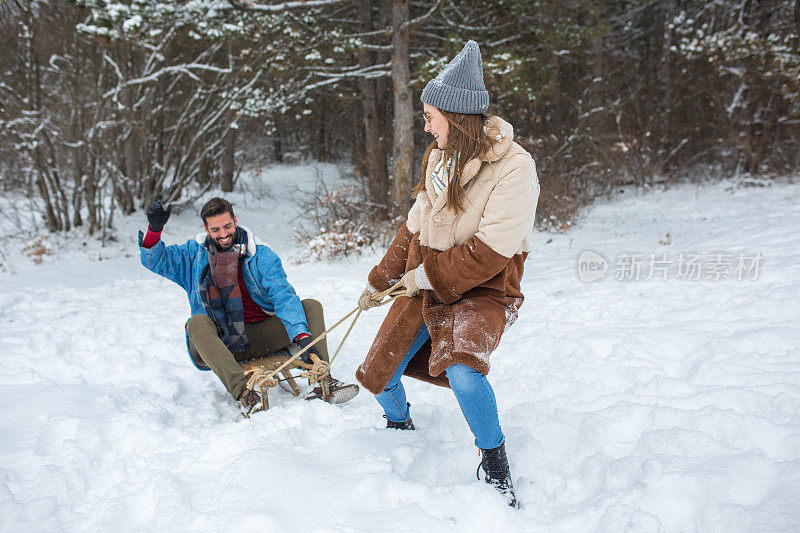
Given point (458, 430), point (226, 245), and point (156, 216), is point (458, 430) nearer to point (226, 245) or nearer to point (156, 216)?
point (226, 245)

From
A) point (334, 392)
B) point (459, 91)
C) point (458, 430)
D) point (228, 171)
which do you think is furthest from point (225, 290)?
point (228, 171)

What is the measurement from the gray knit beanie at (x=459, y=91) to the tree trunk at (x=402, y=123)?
6.34 meters

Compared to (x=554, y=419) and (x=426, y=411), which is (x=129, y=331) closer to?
(x=426, y=411)

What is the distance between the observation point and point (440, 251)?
2211mm

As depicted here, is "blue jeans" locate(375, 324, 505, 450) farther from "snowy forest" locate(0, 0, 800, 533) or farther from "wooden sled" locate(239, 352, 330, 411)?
"wooden sled" locate(239, 352, 330, 411)

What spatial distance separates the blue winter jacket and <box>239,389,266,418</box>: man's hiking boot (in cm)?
42

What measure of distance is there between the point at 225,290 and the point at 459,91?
1995 millimetres

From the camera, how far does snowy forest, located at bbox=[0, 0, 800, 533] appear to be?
2.03 m

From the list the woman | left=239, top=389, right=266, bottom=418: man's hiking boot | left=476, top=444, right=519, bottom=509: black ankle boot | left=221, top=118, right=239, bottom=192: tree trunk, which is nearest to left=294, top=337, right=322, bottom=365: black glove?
left=239, top=389, right=266, bottom=418: man's hiking boot

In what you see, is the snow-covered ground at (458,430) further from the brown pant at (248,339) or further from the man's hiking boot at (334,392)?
the brown pant at (248,339)

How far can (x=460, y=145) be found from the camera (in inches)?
83.7

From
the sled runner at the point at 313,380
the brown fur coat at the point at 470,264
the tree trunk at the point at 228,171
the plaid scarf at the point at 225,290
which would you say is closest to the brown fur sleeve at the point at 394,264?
the brown fur coat at the point at 470,264

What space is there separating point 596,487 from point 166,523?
1665mm

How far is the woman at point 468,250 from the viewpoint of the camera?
2010 millimetres
